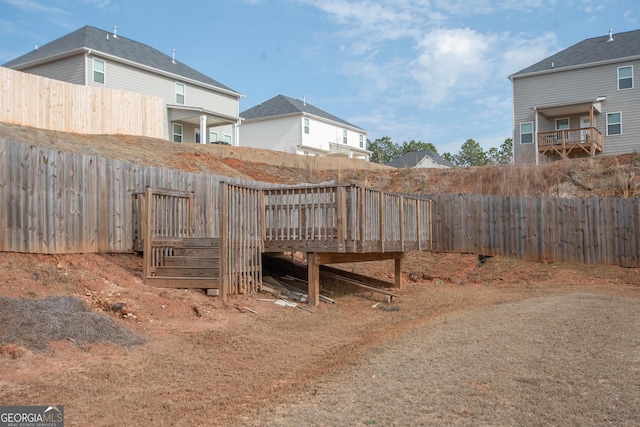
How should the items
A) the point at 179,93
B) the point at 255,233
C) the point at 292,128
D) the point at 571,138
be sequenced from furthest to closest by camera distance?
the point at 292,128 < the point at 179,93 < the point at 571,138 < the point at 255,233

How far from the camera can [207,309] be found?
9.34 m

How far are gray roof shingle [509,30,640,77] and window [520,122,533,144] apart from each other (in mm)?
2813

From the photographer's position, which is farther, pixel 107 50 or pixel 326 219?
pixel 107 50

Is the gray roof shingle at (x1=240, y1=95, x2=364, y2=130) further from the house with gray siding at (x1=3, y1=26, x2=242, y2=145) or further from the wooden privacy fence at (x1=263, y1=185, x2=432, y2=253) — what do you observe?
the wooden privacy fence at (x1=263, y1=185, x2=432, y2=253)

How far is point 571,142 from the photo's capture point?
28.6 m

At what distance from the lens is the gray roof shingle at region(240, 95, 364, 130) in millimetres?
41344

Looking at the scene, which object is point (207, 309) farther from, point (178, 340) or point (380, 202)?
point (380, 202)

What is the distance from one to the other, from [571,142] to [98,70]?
937 inches

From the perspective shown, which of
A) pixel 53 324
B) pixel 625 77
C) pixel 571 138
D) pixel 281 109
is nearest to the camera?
pixel 53 324

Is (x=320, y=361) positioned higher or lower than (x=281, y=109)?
lower

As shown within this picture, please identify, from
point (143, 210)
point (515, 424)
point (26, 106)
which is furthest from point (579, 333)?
point (26, 106)

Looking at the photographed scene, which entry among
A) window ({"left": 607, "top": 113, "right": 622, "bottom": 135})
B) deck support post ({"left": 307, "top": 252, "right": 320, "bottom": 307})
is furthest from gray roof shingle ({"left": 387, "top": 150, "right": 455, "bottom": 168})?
deck support post ({"left": 307, "top": 252, "right": 320, "bottom": 307})

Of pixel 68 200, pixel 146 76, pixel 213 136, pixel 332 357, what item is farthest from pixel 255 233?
pixel 213 136

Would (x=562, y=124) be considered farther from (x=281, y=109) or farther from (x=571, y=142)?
(x=281, y=109)
